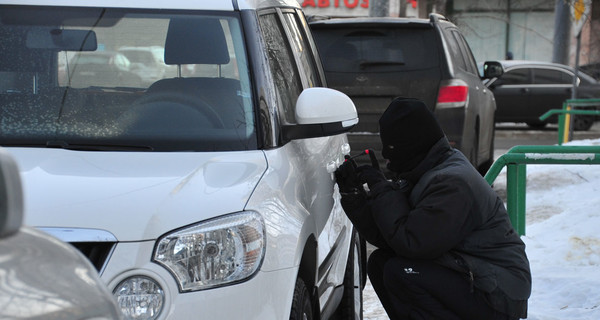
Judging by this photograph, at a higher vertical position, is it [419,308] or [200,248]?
[200,248]

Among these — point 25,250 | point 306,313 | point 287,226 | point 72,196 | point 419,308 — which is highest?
point 25,250

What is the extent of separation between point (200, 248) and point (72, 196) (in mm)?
417

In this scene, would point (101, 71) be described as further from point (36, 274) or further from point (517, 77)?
point (517, 77)

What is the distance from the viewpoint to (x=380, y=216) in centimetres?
392

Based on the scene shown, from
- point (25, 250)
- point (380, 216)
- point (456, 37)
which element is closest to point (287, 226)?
point (380, 216)

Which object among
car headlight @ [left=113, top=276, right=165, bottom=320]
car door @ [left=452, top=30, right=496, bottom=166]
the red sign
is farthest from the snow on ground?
the red sign

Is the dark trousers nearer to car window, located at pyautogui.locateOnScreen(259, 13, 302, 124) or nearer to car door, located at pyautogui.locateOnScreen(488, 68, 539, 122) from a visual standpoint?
car window, located at pyautogui.locateOnScreen(259, 13, 302, 124)

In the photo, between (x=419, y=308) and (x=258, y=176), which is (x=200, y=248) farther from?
(x=419, y=308)

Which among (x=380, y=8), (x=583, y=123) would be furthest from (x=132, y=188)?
(x=583, y=123)

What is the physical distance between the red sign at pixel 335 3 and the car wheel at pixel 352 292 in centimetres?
2841

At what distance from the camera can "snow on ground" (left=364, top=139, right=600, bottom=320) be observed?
17.1ft

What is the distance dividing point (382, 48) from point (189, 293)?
21.8ft

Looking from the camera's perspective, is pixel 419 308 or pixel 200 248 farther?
pixel 419 308

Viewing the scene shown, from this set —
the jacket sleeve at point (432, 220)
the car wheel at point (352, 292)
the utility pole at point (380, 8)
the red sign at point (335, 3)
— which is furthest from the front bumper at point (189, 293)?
the red sign at point (335, 3)
